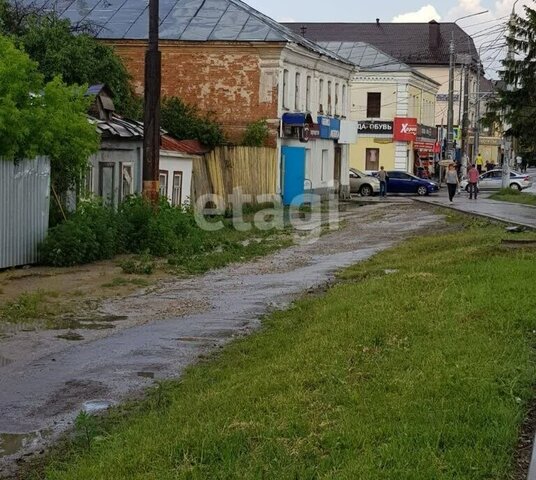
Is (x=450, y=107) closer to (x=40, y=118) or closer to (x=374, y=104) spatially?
(x=374, y=104)

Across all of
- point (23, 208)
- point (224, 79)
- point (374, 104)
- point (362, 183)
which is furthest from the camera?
point (374, 104)

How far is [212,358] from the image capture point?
31.2 feet

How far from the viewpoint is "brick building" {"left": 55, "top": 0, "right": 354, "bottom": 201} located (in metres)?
36.8

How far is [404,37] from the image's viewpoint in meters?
89.3

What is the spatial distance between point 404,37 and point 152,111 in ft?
241

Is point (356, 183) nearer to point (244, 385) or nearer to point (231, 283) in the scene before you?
point (231, 283)

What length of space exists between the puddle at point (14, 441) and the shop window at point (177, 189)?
19.3 meters

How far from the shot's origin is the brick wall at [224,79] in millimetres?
36812

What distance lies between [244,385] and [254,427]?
4.50 ft

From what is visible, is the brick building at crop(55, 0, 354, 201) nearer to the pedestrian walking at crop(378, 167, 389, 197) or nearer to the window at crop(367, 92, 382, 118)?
the pedestrian walking at crop(378, 167, 389, 197)

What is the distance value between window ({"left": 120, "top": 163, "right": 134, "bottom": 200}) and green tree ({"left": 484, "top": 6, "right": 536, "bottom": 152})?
18.7 metres

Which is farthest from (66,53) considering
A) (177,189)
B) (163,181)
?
(163,181)

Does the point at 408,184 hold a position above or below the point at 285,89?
below

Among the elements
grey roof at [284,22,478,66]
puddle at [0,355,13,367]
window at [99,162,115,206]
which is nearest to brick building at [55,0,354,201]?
window at [99,162,115,206]
